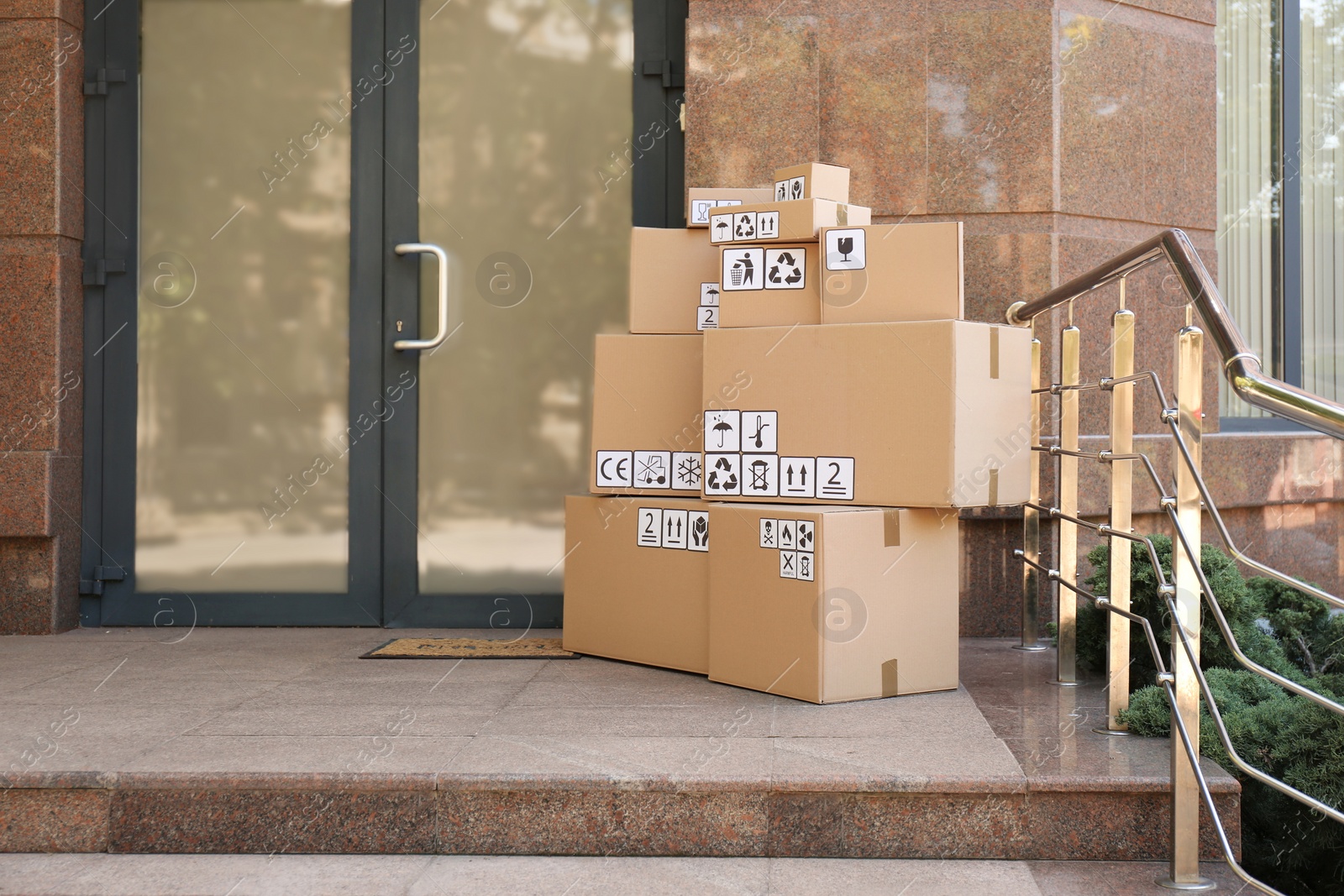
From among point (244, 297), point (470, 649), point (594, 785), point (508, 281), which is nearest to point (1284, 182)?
point (508, 281)

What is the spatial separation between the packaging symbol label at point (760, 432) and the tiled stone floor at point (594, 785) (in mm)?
729

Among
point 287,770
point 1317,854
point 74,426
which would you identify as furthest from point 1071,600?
point 74,426

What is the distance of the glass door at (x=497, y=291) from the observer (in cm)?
412

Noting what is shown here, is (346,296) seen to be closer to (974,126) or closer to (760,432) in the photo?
(760,432)

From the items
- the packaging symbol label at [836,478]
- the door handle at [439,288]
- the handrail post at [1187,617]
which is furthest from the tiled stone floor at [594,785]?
the door handle at [439,288]

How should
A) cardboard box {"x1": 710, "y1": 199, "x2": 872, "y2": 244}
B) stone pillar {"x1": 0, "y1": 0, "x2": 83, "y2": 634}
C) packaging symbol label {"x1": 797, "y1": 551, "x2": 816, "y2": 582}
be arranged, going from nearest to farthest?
packaging symbol label {"x1": 797, "y1": 551, "x2": 816, "y2": 582} < cardboard box {"x1": 710, "y1": 199, "x2": 872, "y2": 244} < stone pillar {"x1": 0, "y1": 0, "x2": 83, "y2": 634}

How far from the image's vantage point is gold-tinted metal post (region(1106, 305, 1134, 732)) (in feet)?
8.33

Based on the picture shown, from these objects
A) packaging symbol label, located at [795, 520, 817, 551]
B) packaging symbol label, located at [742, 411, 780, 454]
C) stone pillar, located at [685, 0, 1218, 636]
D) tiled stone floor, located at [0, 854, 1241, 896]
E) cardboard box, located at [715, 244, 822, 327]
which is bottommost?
tiled stone floor, located at [0, 854, 1241, 896]

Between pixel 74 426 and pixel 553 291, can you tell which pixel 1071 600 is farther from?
pixel 74 426

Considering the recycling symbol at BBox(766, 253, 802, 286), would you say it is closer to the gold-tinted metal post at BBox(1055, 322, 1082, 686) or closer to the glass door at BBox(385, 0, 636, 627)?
the gold-tinted metal post at BBox(1055, 322, 1082, 686)

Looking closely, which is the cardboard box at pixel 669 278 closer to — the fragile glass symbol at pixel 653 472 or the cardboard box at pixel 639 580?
the fragile glass symbol at pixel 653 472

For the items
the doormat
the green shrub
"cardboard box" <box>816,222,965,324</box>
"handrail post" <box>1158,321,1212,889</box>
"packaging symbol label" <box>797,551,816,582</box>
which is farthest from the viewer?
the doormat

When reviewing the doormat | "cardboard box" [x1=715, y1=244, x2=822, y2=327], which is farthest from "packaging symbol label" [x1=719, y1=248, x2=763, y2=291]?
the doormat

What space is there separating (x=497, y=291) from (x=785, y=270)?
149cm
